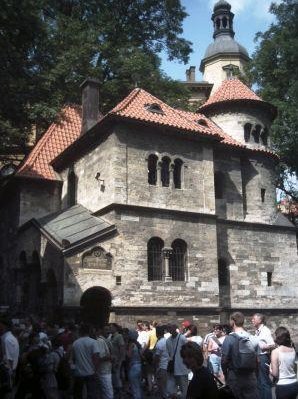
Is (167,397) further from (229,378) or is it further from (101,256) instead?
(101,256)

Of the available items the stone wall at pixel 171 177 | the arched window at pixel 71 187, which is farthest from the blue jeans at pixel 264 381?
the arched window at pixel 71 187

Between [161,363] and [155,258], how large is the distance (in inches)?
372

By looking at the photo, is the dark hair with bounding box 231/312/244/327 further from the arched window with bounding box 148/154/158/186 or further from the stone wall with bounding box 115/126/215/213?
the arched window with bounding box 148/154/158/186

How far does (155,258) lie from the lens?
67.7 feet

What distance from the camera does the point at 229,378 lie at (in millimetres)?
8594

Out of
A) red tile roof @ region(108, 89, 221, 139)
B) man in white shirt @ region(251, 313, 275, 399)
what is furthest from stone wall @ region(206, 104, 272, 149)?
man in white shirt @ region(251, 313, 275, 399)

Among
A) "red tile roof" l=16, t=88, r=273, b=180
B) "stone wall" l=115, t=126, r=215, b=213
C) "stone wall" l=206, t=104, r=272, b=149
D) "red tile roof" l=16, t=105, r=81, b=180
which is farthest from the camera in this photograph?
"stone wall" l=206, t=104, r=272, b=149

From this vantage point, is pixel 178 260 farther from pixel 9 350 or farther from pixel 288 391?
pixel 288 391

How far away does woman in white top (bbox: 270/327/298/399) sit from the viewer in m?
7.11

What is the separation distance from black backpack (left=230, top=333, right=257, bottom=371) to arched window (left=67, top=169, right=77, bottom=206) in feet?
57.2

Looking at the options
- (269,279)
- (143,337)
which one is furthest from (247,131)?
(143,337)

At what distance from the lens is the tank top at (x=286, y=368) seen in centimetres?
716

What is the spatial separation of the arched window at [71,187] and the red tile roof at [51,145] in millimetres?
978

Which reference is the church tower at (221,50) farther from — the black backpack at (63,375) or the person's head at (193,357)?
the person's head at (193,357)
